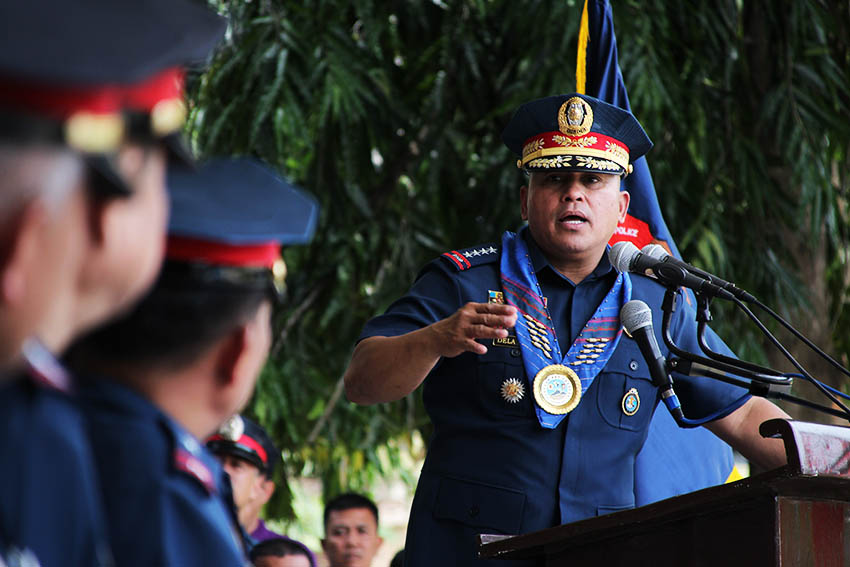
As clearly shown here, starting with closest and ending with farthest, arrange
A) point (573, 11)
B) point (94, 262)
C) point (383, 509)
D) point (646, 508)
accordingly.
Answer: point (94, 262) < point (646, 508) < point (573, 11) < point (383, 509)

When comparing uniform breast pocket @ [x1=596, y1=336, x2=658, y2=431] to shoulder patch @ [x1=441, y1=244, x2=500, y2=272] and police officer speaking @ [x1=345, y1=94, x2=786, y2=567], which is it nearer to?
police officer speaking @ [x1=345, y1=94, x2=786, y2=567]

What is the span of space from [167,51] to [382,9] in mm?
4511

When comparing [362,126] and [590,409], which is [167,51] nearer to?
[590,409]

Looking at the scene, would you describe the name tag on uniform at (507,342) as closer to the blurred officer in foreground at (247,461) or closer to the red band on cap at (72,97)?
the blurred officer in foreground at (247,461)

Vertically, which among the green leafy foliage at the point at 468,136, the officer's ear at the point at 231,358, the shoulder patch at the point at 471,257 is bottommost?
the officer's ear at the point at 231,358

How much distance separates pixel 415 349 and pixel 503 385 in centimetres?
33

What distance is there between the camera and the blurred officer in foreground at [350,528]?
5.67 metres

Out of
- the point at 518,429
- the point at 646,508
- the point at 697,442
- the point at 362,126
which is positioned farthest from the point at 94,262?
the point at 362,126

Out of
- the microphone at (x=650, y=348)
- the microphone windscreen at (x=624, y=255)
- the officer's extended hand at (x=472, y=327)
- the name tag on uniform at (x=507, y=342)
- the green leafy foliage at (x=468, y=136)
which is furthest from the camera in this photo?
the green leafy foliage at (x=468, y=136)

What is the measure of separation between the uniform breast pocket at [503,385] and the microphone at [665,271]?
1.40 ft

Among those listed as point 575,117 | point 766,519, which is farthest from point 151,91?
point 575,117

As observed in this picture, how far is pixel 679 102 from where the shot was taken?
5.45m

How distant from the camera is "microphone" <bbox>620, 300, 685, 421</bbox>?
8.50ft

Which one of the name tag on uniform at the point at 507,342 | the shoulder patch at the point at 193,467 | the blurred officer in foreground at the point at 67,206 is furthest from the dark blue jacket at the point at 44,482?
the name tag on uniform at the point at 507,342
